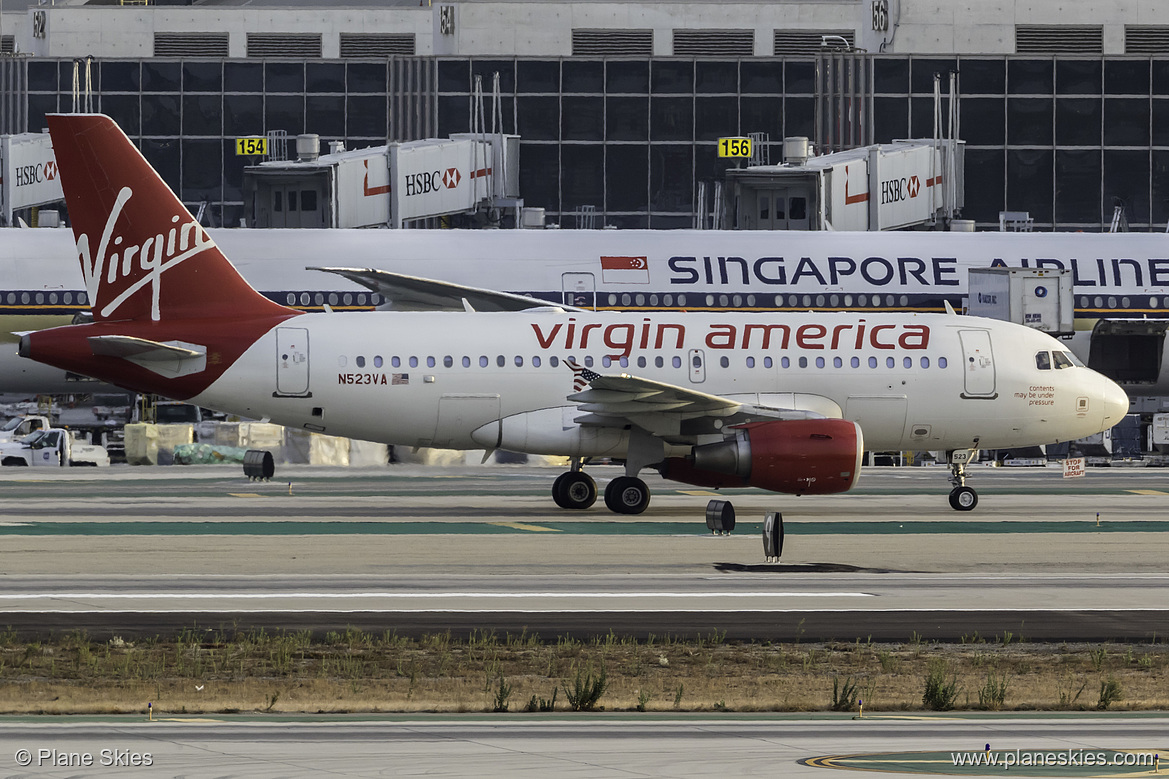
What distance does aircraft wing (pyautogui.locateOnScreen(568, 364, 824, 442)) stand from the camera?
32.9m

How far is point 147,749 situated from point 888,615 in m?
11.0

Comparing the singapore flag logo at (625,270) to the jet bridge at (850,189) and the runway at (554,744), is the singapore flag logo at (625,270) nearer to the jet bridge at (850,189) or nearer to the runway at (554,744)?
the jet bridge at (850,189)

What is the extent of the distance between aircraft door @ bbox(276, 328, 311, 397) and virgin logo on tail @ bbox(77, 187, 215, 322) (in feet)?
8.20

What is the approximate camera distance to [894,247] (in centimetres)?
5028

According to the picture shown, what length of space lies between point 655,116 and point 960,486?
46.6 metres

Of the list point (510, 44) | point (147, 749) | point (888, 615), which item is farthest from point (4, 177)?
point (147, 749)

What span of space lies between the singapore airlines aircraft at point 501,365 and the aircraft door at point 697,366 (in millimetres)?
29

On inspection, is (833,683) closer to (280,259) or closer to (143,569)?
(143,569)

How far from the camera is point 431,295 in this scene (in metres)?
44.6

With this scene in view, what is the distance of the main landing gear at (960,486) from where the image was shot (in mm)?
36375

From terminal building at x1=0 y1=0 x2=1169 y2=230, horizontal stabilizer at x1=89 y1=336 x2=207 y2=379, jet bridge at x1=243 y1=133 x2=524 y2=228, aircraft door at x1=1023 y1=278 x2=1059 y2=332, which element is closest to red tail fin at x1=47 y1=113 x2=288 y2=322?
horizontal stabilizer at x1=89 y1=336 x2=207 y2=379

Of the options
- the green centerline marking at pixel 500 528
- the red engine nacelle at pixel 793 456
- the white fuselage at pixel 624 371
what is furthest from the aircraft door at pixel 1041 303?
the red engine nacelle at pixel 793 456

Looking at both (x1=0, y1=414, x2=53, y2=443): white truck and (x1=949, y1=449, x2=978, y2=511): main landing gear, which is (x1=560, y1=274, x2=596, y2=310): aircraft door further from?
(x1=0, y1=414, x2=53, y2=443): white truck

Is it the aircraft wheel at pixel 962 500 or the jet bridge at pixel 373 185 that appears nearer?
the aircraft wheel at pixel 962 500
